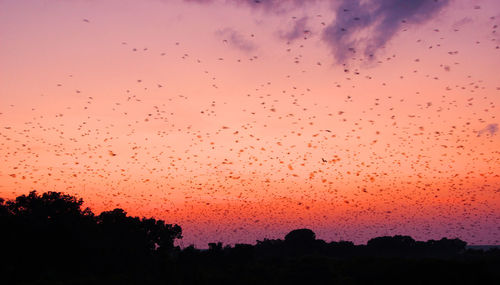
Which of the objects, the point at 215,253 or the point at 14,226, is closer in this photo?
the point at 14,226

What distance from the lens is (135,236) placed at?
66.2 m

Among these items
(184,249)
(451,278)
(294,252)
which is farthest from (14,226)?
(294,252)

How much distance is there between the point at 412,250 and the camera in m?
114

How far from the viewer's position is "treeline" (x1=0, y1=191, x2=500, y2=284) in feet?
147

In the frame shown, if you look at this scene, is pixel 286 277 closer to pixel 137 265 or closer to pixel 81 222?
pixel 137 265

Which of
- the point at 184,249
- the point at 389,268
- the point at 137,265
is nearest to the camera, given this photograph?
the point at 389,268

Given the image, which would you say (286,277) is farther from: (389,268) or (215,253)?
(215,253)

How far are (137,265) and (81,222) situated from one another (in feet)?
29.2

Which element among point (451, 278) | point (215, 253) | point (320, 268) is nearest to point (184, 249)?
point (215, 253)

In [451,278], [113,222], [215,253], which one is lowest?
[451,278]

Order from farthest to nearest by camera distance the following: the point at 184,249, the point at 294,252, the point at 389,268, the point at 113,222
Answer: the point at 294,252, the point at 184,249, the point at 113,222, the point at 389,268

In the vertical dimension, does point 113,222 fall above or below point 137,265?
above

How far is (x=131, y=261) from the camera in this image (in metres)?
60.5

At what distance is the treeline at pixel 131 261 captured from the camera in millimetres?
44656
